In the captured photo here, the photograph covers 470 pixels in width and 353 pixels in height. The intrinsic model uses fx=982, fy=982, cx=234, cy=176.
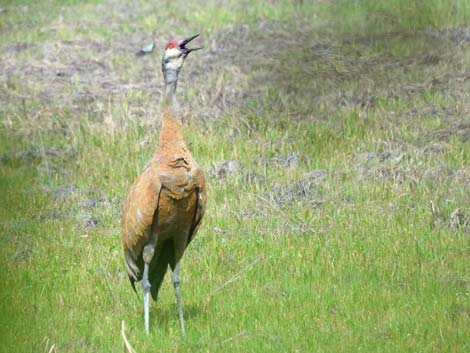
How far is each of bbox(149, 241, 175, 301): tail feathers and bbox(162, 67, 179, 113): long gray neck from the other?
3.63 feet

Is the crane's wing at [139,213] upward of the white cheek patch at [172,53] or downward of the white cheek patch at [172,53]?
downward

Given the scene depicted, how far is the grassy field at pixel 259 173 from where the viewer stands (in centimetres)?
726

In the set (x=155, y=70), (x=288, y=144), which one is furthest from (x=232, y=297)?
(x=155, y=70)

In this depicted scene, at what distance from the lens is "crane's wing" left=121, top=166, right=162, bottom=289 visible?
675 cm

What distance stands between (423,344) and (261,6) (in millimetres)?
11288

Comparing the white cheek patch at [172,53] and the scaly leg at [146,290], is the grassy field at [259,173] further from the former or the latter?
the white cheek patch at [172,53]

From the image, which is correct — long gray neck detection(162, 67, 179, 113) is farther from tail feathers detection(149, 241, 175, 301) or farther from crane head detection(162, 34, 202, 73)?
tail feathers detection(149, 241, 175, 301)

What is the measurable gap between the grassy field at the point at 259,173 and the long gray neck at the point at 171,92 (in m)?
1.64

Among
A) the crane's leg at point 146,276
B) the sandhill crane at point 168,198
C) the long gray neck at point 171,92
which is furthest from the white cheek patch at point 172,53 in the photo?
the crane's leg at point 146,276

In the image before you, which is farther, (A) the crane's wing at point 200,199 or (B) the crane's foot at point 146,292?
(B) the crane's foot at point 146,292

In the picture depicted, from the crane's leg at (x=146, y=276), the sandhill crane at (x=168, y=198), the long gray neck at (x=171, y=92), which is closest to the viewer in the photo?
the sandhill crane at (x=168, y=198)

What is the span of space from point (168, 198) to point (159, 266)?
0.91 meters

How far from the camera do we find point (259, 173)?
34.4 ft

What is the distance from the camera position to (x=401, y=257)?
27.1 ft
